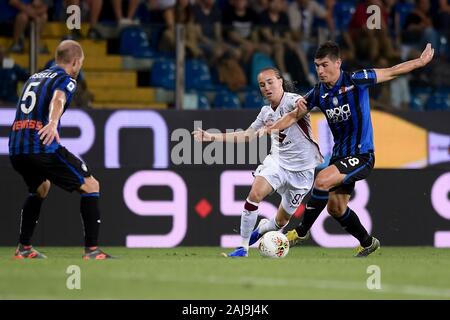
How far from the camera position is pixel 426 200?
13.8 meters

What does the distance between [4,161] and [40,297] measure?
6671 mm

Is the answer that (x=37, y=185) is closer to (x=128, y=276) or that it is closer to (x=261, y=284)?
(x=128, y=276)

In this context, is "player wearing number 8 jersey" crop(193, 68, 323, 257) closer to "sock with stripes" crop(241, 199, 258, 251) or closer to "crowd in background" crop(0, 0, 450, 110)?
"sock with stripes" crop(241, 199, 258, 251)

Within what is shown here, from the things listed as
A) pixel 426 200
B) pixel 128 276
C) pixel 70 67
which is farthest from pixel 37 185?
pixel 426 200

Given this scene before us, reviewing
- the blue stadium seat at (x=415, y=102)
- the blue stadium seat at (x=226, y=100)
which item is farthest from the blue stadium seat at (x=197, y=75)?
the blue stadium seat at (x=415, y=102)

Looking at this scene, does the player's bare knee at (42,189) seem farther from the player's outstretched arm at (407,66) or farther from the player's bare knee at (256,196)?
the player's outstretched arm at (407,66)

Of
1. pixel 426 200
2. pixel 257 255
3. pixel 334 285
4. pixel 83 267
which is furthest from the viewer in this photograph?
pixel 426 200

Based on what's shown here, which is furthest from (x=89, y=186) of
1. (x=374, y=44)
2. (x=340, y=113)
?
(x=374, y=44)

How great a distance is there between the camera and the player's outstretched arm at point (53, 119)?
10.1m

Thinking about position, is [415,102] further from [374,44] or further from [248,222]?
[248,222]

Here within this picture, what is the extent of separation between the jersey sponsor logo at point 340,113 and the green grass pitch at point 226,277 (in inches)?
50.1

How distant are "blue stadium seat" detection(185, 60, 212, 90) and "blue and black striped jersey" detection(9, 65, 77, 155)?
3.99 m

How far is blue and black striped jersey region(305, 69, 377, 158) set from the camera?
35.4ft

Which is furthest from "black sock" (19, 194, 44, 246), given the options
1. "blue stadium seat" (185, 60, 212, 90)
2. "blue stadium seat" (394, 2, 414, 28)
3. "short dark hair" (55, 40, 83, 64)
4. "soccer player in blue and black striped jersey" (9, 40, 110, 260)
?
"blue stadium seat" (394, 2, 414, 28)
